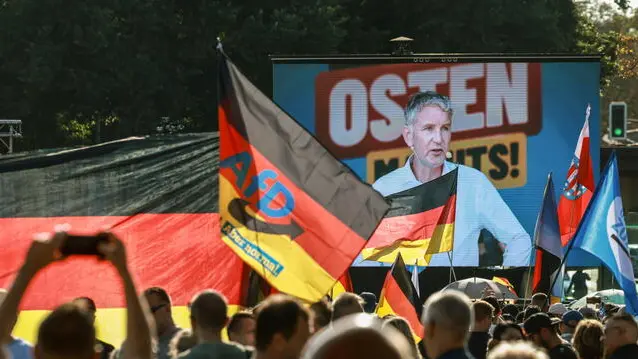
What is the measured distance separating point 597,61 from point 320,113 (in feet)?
15.9

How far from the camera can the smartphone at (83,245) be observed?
4.86 metres

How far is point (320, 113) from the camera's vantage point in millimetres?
25922

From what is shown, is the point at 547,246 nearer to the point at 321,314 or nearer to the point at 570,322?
the point at 570,322

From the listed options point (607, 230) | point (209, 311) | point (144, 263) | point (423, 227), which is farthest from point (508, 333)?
point (423, 227)

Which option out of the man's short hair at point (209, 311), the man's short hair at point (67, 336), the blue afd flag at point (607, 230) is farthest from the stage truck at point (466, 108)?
the man's short hair at point (67, 336)

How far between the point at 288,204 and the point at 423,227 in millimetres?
6231

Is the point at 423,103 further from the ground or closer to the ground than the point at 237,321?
further from the ground

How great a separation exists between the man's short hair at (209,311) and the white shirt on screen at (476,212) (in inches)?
719

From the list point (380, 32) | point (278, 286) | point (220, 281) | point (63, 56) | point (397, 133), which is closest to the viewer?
point (278, 286)

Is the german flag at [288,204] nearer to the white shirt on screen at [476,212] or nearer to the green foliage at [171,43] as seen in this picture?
the white shirt on screen at [476,212]

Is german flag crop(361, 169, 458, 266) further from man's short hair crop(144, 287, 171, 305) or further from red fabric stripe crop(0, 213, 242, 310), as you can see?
man's short hair crop(144, 287, 171, 305)

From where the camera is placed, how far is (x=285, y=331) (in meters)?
5.55

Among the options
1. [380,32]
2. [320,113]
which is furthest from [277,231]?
[380,32]

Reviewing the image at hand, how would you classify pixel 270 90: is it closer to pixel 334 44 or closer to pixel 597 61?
pixel 334 44
